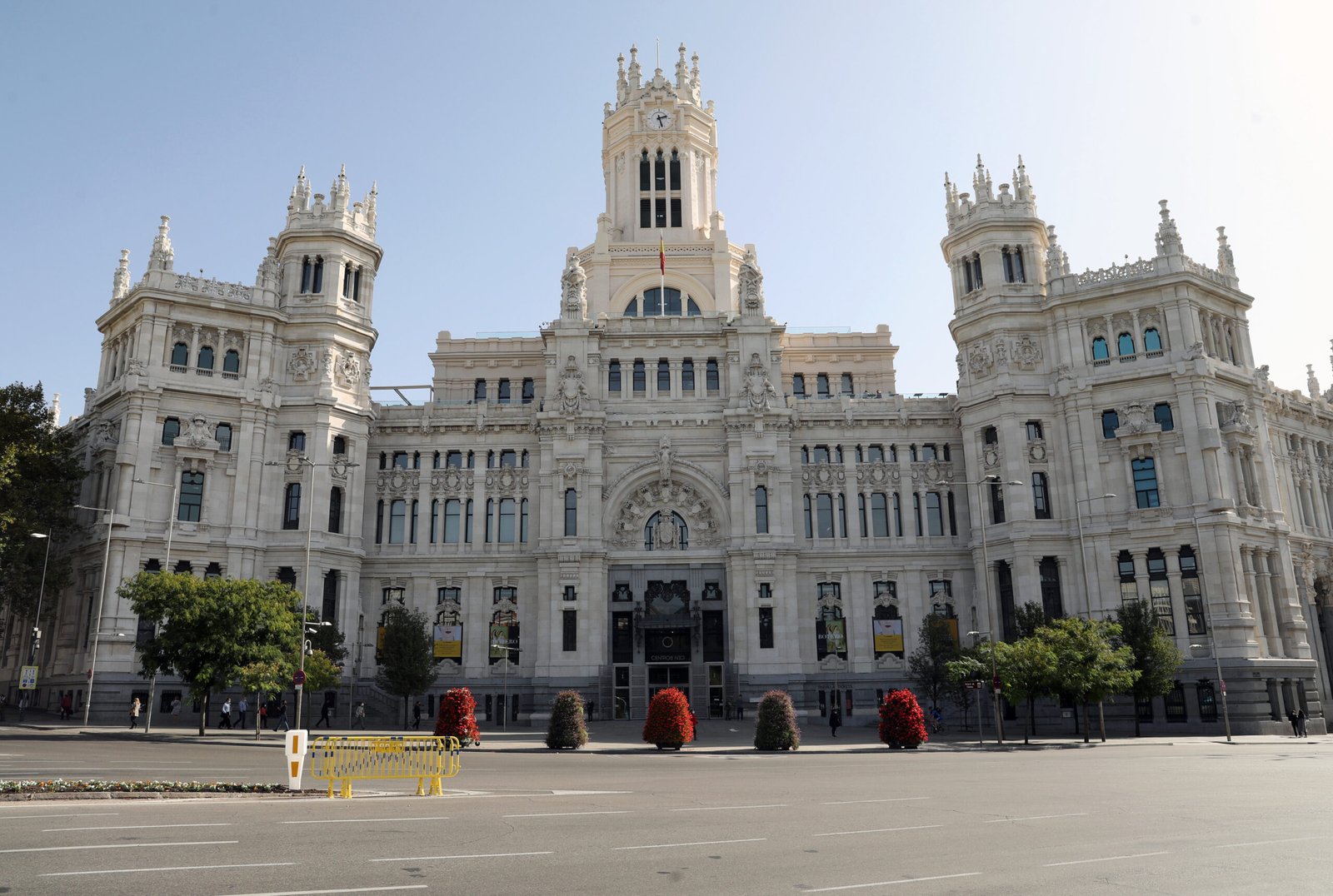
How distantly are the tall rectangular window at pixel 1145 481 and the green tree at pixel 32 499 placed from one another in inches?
2547

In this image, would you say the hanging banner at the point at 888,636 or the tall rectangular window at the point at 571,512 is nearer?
the hanging banner at the point at 888,636

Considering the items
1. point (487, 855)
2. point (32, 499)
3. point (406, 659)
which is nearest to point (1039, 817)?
point (487, 855)

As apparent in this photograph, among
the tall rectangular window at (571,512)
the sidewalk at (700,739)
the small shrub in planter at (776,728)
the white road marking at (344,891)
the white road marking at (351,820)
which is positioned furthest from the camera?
the tall rectangular window at (571,512)

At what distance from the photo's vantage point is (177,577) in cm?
4738

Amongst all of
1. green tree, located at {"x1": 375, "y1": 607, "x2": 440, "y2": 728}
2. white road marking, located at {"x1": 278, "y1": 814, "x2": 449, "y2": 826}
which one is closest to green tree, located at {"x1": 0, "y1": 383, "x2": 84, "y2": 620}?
green tree, located at {"x1": 375, "y1": 607, "x2": 440, "y2": 728}

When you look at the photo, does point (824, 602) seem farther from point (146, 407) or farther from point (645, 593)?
point (146, 407)

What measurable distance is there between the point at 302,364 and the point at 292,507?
962 cm

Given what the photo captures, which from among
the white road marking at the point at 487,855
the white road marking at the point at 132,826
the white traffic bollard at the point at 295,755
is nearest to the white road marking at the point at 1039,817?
the white road marking at the point at 487,855

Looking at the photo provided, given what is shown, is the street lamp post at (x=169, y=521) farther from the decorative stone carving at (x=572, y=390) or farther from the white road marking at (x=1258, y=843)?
the white road marking at (x=1258, y=843)

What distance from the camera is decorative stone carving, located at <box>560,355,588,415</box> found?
6666 centimetres

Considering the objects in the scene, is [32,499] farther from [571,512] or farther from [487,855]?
[487,855]

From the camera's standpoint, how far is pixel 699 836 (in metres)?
15.8

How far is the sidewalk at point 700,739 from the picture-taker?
A: 42.3 metres

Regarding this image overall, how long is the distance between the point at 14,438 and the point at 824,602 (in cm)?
5202
